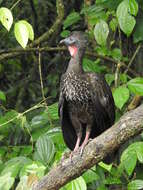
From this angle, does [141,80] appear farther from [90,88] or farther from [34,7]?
[34,7]

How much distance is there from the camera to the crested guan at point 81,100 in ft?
14.2

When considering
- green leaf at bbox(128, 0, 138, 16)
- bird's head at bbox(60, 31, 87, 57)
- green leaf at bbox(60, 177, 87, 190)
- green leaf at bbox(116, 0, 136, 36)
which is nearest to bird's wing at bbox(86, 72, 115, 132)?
bird's head at bbox(60, 31, 87, 57)

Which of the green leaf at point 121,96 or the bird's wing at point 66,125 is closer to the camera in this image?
the green leaf at point 121,96

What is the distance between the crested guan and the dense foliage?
13cm

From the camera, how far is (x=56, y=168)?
349 cm

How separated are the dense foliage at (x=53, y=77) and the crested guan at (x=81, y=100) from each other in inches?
5.3

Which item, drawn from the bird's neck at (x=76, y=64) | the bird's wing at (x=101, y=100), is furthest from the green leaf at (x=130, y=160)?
the bird's neck at (x=76, y=64)

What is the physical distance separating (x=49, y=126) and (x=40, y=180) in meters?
1.28

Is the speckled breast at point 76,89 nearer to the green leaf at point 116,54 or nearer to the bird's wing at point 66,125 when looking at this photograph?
the bird's wing at point 66,125

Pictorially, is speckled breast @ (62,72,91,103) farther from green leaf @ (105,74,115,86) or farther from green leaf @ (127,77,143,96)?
green leaf @ (105,74,115,86)

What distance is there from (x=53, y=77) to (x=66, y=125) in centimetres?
177

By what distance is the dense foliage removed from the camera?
3.74 meters

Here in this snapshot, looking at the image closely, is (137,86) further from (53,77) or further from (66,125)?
(53,77)

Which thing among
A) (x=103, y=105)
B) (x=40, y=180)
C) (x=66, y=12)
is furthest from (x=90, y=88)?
(x=66, y=12)
